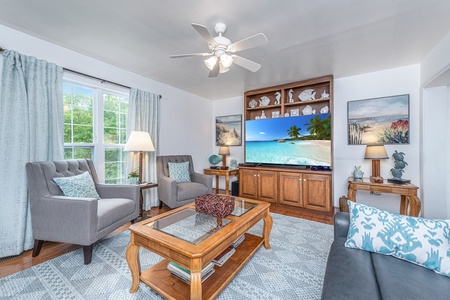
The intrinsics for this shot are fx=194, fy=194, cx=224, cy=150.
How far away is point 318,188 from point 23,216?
384 cm

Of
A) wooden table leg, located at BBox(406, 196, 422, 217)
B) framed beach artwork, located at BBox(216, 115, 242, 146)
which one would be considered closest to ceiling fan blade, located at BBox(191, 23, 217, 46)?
framed beach artwork, located at BBox(216, 115, 242, 146)

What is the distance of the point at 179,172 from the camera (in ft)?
11.3

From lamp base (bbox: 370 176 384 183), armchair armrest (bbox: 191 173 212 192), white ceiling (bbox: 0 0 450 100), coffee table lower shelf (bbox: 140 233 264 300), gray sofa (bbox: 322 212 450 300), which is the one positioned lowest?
coffee table lower shelf (bbox: 140 233 264 300)

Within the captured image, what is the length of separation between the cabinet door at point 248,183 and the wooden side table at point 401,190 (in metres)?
1.60

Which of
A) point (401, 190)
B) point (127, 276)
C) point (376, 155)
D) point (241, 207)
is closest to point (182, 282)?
point (127, 276)

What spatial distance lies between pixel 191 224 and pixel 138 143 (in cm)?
171

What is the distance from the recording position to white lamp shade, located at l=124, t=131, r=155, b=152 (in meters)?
2.79

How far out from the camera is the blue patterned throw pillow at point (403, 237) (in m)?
1.06

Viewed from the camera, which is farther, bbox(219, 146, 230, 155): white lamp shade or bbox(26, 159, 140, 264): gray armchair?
bbox(219, 146, 230, 155): white lamp shade

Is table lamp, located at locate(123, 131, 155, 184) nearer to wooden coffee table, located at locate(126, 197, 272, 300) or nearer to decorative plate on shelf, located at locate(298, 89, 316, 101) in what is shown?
wooden coffee table, located at locate(126, 197, 272, 300)

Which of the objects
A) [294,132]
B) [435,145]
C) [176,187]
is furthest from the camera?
[294,132]

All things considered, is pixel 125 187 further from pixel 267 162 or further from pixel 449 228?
pixel 449 228

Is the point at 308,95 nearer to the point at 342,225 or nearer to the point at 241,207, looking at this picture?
the point at 241,207

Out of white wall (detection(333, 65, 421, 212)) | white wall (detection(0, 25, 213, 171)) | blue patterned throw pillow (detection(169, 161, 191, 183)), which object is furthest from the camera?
blue patterned throw pillow (detection(169, 161, 191, 183))
